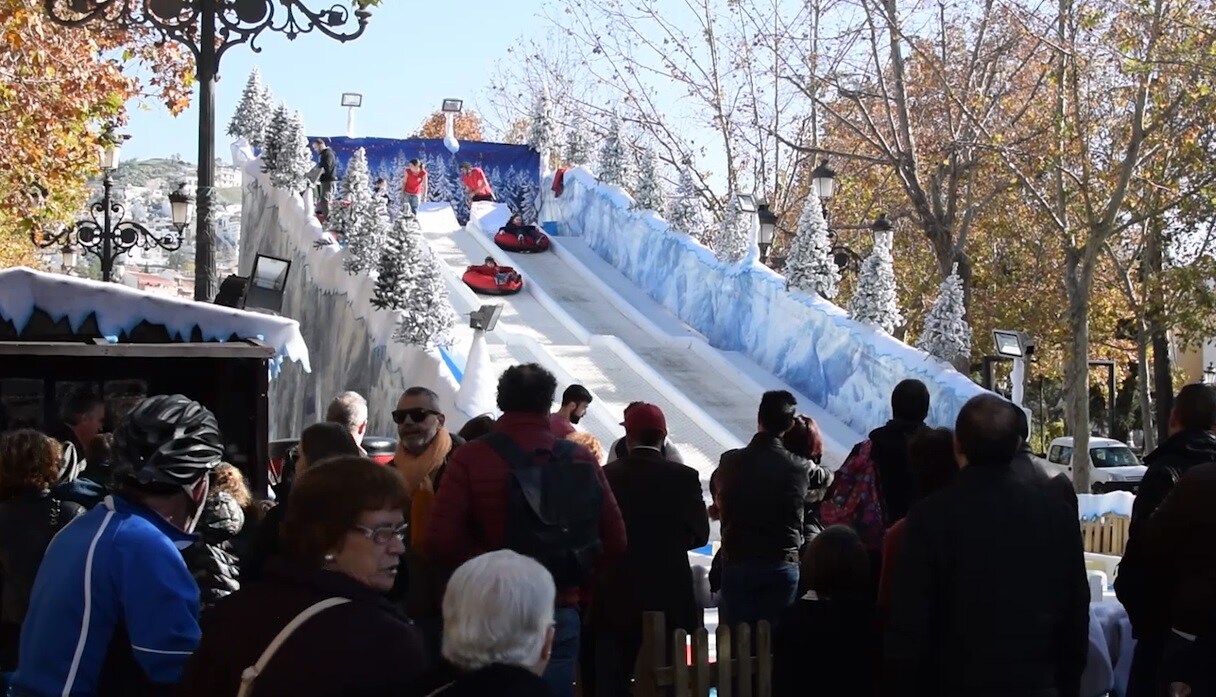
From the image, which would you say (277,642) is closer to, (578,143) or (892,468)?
(892,468)

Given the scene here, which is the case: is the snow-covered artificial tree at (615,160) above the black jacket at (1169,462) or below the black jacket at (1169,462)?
above

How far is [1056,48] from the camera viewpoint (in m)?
18.6

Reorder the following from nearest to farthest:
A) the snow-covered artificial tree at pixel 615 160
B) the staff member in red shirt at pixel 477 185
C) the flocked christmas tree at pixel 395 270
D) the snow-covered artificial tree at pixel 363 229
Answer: the flocked christmas tree at pixel 395 270, the snow-covered artificial tree at pixel 363 229, the snow-covered artificial tree at pixel 615 160, the staff member in red shirt at pixel 477 185

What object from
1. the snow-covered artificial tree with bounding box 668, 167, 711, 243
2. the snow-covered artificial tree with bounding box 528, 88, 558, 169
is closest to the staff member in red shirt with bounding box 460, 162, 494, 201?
the snow-covered artificial tree with bounding box 528, 88, 558, 169

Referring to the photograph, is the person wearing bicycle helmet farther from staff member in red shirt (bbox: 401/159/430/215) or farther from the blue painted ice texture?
staff member in red shirt (bbox: 401/159/430/215)

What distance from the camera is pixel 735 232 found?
25.0 meters

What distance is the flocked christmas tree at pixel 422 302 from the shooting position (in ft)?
63.7

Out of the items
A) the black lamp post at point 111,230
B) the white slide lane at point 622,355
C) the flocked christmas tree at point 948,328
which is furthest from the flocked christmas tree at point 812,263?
the black lamp post at point 111,230

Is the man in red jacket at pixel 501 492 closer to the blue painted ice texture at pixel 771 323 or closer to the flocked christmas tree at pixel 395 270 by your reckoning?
the blue painted ice texture at pixel 771 323

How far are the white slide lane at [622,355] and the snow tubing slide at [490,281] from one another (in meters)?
0.18

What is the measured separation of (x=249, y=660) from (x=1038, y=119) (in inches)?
1090

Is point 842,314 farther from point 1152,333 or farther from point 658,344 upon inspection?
point 1152,333

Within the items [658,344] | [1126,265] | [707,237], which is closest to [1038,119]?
[1126,265]

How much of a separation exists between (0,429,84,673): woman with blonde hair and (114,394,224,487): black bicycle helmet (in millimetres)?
1659
